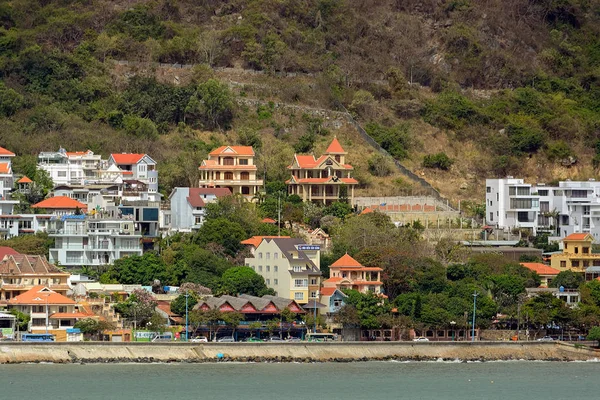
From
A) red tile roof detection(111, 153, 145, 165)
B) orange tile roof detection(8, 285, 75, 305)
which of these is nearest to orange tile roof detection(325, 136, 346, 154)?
red tile roof detection(111, 153, 145, 165)

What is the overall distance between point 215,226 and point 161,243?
2.84 m

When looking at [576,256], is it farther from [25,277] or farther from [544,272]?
[25,277]

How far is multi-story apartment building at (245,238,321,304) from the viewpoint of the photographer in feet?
275

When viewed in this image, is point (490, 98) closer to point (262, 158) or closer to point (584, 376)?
point (262, 158)

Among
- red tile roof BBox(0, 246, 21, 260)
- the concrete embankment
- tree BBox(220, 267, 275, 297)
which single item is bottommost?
the concrete embankment

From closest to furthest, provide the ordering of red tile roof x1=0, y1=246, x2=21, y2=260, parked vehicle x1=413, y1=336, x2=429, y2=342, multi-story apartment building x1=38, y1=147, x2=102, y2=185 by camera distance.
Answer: parked vehicle x1=413, y1=336, x2=429, y2=342
red tile roof x1=0, y1=246, x2=21, y2=260
multi-story apartment building x1=38, y1=147, x2=102, y2=185

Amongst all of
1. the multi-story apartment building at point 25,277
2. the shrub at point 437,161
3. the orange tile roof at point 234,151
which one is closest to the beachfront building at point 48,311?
the multi-story apartment building at point 25,277

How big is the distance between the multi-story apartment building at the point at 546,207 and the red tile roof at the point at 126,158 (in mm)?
19150

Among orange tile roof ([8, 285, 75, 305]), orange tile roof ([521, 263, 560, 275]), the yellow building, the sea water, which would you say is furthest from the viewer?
the yellow building

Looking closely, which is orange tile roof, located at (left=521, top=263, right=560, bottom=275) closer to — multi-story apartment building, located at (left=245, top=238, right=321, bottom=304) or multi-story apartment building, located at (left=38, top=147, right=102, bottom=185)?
multi-story apartment building, located at (left=245, top=238, right=321, bottom=304)

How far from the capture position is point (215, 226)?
8862 cm

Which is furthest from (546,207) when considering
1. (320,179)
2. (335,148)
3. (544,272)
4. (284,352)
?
(284,352)

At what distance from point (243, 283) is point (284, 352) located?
5.69 m

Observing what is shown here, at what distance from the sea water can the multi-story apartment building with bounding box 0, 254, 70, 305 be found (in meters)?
6.79
